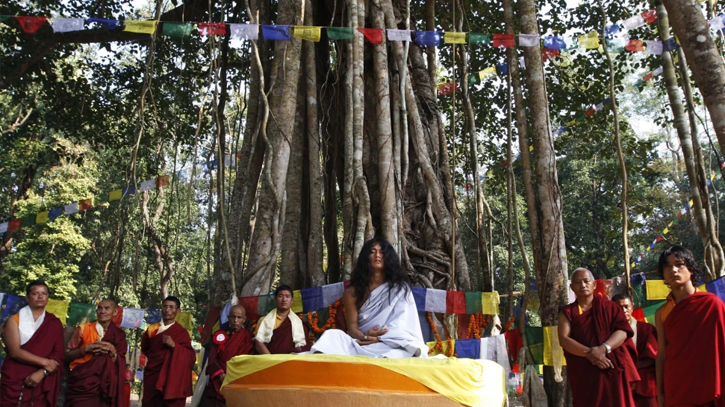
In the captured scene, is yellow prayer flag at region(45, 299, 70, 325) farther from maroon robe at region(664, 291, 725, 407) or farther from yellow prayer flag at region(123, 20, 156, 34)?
maroon robe at region(664, 291, 725, 407)

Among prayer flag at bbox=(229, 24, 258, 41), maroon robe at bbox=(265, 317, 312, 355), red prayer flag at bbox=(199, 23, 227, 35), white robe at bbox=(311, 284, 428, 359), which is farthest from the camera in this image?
red prayer flag at bbox=(199, 23, 227, 35)

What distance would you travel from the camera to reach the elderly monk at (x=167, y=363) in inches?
212

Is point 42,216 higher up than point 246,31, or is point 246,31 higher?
point 246,31

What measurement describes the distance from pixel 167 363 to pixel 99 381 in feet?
1.83

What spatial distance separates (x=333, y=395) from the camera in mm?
2592

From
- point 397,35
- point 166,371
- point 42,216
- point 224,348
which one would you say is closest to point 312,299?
point 224,348

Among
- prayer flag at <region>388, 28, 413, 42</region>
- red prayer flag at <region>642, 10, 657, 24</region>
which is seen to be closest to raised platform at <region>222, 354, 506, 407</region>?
prayer flag at <region>388, 28, 413, 42</region>

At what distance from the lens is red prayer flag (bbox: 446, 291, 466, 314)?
5.11 meters

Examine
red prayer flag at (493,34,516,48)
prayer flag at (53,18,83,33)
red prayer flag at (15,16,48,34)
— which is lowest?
red prayer flag at (493,34,516,48)

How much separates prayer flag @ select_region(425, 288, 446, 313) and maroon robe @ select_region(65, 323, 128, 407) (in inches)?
99.4

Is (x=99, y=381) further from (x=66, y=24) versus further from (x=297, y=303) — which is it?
(x=66, y=24)

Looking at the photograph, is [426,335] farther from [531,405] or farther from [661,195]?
[661,195]

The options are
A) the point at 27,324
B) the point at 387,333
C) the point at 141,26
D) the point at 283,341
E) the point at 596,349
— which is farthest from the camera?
the point at 141,26

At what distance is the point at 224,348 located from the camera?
5.06m
